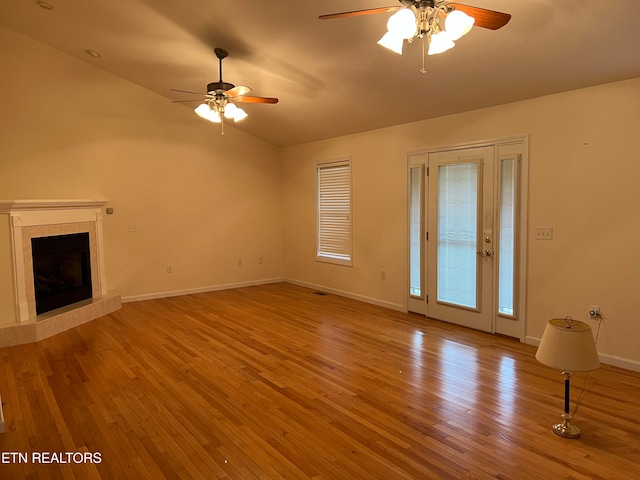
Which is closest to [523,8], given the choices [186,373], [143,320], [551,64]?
[551,64]

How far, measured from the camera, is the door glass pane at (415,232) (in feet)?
17.8

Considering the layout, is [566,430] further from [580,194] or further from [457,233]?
[457,233]

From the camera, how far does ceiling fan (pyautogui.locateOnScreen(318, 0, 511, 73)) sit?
7.20 feet

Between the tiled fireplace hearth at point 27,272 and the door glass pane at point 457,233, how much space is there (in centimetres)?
472

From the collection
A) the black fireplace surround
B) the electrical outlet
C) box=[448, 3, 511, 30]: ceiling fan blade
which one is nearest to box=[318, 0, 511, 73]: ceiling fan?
box=[448, 3, 511, 30]: ceiling fan blade

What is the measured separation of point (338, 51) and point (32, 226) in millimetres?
4054

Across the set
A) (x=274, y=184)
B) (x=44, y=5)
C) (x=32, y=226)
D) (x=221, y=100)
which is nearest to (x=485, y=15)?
(x=221, y=100)

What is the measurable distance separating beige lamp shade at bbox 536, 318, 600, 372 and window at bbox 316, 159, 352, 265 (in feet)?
13.6

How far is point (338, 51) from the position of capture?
3963mm

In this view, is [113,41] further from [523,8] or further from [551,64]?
[551,64]

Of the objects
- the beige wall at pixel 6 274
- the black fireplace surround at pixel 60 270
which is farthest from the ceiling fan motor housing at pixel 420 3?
the black fireplace surround at pixel 60 270

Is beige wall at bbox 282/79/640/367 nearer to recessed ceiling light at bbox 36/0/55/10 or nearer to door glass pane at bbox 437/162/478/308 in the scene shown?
door glass pane at bbox 437/162/478/308

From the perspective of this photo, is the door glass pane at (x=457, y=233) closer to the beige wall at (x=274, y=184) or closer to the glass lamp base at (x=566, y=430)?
the beige wall at (x=274, y=184)

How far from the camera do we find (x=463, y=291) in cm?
498
